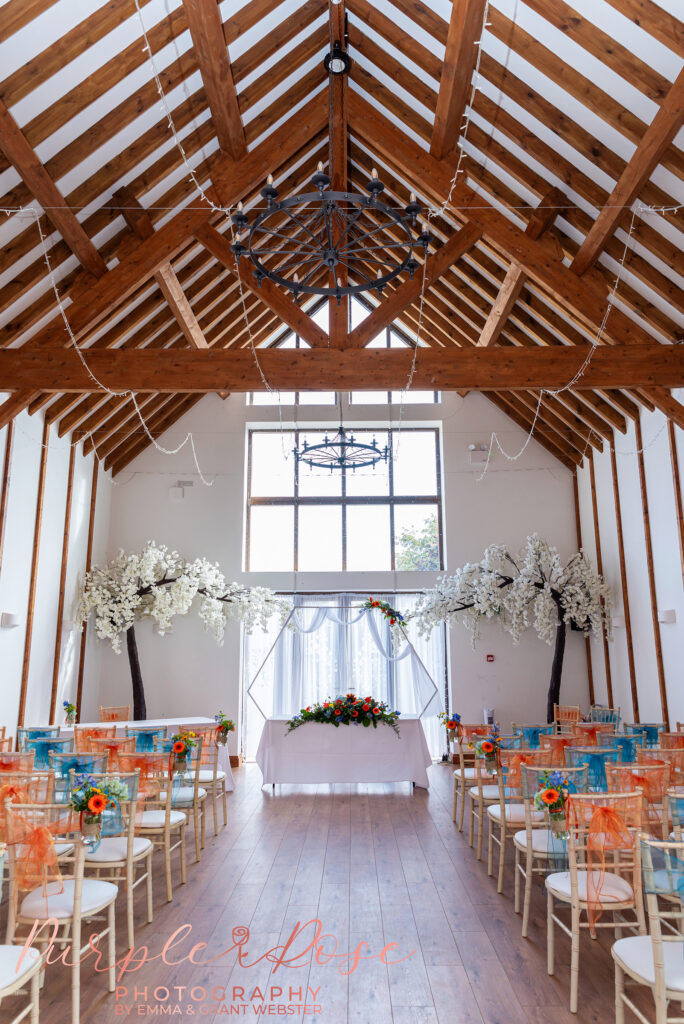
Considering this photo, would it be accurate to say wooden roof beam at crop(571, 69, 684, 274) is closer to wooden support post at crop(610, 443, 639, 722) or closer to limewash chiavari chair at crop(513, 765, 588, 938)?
wooden support post at crop(610, 443, 639, 722)

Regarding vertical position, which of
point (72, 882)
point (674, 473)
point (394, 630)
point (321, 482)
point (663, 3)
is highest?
point (663, 3)

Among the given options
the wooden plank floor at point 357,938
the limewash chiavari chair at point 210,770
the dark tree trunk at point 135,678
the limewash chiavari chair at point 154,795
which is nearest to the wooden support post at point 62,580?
the dark tree trunk at point 135,678

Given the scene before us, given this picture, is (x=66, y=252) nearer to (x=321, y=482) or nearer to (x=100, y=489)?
(x=100, y=489)

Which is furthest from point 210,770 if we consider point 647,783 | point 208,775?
point 647,783

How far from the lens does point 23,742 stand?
6355mm

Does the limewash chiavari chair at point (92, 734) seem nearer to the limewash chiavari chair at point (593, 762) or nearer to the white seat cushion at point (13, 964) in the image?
the white seat cushion at point (13, 964)

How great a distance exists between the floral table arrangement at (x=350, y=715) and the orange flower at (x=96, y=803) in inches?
173

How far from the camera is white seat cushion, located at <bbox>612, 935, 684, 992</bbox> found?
8.38 feet

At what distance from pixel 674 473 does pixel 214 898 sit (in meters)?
5.98

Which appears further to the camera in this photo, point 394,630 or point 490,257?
point 394,630

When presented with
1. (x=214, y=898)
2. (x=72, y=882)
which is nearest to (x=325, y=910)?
(x=214, y=898)

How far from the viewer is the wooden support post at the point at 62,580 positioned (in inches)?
337

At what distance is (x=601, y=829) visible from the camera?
3.49 m

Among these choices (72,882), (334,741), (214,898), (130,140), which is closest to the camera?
(72,882)
